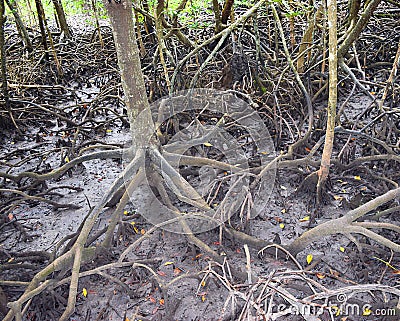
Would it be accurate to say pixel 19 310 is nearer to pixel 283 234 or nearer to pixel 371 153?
pixel 283 234

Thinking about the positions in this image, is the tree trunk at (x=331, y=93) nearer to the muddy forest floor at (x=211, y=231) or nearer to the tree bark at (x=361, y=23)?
the muddy forest floor at (x=211, y=231)

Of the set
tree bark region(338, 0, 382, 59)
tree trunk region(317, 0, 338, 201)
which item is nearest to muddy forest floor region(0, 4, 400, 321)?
tree trunk region(317, 0, 338, 201)

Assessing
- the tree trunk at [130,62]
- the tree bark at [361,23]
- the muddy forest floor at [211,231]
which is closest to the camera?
the muddy forest floor at [211,231]

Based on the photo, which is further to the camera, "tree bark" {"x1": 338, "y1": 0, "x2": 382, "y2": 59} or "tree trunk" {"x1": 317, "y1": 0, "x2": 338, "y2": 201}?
"tree bark" {"x1": 338, "y1": 0, "x2": 382, "y2": 59}

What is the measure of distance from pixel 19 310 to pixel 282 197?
2.01 m

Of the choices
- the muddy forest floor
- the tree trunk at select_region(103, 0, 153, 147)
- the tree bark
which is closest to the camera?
the muddy forest floor

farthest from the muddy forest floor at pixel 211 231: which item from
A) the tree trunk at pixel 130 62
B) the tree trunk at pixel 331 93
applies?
the tree trunk at pixel 130 62

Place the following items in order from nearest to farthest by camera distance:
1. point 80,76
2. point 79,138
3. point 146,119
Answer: point 146,119, point 79,138, point 80,76

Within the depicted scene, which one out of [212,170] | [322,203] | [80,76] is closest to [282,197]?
[322,203]

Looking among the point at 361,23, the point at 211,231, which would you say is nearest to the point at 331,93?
the point at 211,231

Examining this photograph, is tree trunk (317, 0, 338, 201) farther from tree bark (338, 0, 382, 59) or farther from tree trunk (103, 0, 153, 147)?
tree bark (338, 0, 382, 59)

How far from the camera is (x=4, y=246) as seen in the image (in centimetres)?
262

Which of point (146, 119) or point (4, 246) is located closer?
point (146, 119)

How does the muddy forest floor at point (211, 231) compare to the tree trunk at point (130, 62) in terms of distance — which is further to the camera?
the tree trunk at point (130, 62)
